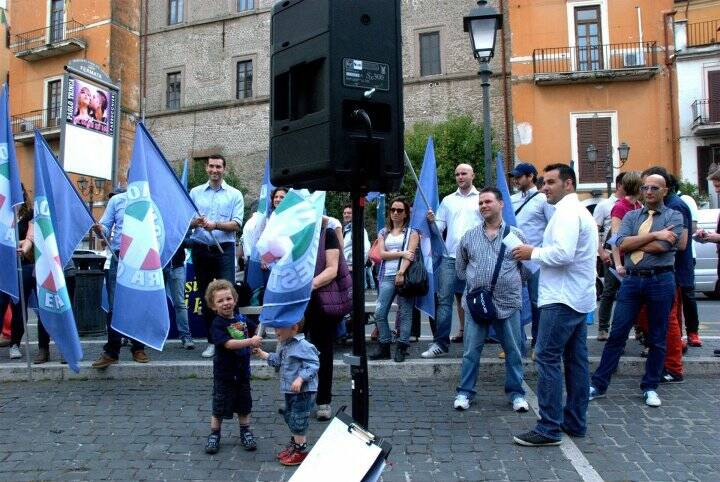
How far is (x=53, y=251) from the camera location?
6.12 m

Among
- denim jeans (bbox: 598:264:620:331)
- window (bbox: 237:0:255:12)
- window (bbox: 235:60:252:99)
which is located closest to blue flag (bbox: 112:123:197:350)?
denim jeans (bbox: 598:264:620:331)

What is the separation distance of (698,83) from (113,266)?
26639 mm

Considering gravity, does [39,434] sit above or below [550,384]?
below

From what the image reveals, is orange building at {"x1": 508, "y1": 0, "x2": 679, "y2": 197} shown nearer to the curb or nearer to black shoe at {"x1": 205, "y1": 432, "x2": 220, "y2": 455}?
the curb

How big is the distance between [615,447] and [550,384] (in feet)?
2.01

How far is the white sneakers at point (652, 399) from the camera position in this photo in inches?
208

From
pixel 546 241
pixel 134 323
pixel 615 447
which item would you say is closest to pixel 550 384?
pixel 615 447

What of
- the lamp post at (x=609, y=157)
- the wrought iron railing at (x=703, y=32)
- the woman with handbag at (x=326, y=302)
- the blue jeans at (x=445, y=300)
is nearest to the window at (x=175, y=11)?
the lamp post at (x=609, y=157)

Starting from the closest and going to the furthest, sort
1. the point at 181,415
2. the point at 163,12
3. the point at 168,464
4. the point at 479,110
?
the point at 168,464
the point at 181,415
the point at 479,110
the point at 163,12

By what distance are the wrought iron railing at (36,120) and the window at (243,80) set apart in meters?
9.80

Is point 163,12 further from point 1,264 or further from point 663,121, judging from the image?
point 1,264

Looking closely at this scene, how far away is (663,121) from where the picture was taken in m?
26.4

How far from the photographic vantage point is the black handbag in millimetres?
5164

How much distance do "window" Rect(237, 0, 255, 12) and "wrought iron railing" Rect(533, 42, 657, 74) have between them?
14963 mm
